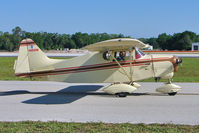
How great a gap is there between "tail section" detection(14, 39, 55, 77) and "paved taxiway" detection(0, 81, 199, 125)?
1050 mm

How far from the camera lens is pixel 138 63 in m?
10.2

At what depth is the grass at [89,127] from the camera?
5.46m

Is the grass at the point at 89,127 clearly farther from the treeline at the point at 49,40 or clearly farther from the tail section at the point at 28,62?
the treeline at the point at 49,40

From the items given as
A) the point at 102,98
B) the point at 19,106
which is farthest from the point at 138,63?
the point at 19,106

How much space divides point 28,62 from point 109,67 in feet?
11.7

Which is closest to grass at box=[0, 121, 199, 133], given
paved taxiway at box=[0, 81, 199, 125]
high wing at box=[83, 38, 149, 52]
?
paved taxiway at box=[0, 81, 199, 125]

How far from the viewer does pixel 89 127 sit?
5.73 m

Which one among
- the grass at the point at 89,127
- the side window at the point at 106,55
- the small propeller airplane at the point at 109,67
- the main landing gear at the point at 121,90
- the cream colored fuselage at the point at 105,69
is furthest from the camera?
the side window at the point at 106,55

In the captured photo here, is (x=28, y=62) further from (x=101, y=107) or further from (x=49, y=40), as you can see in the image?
(x=49, y=40)

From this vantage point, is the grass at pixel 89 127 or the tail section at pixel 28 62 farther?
the tail section at pixel 28 62

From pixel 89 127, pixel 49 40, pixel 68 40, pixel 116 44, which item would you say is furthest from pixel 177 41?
pixel 89 127

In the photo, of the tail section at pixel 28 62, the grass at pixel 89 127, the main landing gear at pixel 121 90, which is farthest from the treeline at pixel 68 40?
the grass at pixel 89 127

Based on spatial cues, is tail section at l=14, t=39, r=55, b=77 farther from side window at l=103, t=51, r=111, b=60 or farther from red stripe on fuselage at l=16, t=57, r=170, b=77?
side window at l=103, t=51, r=111, b=60

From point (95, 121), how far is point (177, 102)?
3.62 metres
